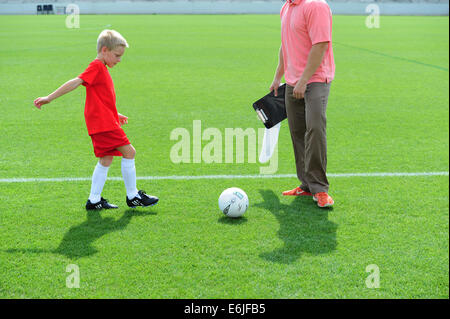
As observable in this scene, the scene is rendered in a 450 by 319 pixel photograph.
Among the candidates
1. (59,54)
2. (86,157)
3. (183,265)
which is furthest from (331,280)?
(59,54)

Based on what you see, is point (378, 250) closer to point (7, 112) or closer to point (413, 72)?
point (7, 112)

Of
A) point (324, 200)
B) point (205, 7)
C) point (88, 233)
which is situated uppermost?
point (205, 7)

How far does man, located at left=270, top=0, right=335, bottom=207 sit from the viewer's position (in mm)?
4270

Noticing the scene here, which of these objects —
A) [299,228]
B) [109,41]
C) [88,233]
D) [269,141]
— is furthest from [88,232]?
[269,141]

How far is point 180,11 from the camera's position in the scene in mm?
56531

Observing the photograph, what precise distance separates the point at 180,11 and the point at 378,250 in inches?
2202

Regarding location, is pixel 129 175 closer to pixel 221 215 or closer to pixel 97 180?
pixel 97 180

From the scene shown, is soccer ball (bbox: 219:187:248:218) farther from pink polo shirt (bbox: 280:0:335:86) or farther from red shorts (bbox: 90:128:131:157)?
pink polo shirt (bbox: 280:0:335:86)

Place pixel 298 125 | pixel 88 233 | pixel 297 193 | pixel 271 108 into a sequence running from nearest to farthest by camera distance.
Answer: pixel 88 233, pixel 298 125, pixel 297 193, pixel 271 108

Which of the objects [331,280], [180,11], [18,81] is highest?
[180,11]

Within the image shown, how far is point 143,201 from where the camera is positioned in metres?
4.59

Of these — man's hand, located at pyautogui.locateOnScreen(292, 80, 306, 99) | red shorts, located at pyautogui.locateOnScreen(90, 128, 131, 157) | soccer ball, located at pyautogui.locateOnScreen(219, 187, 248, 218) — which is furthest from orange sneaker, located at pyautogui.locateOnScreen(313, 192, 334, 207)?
red shorts, located at pyautogui.locateOnScreen(90, 128, 131, 157)

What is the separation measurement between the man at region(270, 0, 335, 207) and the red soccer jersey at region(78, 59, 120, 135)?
64.5 inches

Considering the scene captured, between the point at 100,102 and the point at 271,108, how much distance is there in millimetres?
1837
